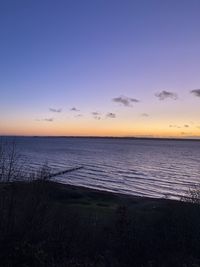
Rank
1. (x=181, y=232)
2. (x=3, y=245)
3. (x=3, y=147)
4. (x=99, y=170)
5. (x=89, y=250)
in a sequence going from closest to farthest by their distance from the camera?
(x=3, y=245)
(x=89, y=250)
(x=181, y=232)
(x=3, y=147)
(x=99, y=170)

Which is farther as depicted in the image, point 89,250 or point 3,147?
point 3,147

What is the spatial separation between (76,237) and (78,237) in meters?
0.09

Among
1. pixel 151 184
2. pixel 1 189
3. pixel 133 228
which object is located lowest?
pixel 151 184

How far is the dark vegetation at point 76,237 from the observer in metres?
9.60

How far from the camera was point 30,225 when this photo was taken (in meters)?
11.1

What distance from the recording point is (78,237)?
11.5m

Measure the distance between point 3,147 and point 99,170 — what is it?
202ft

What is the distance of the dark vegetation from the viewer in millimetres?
9602

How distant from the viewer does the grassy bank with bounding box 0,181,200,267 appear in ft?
31.5

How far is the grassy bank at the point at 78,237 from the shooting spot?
31.5ft

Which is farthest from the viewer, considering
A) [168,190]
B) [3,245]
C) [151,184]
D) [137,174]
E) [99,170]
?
[99,170]

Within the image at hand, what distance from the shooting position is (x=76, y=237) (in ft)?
37.7

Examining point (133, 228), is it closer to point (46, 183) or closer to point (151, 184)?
point (46, 183)

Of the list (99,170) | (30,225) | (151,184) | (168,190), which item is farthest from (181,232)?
(99,170)
